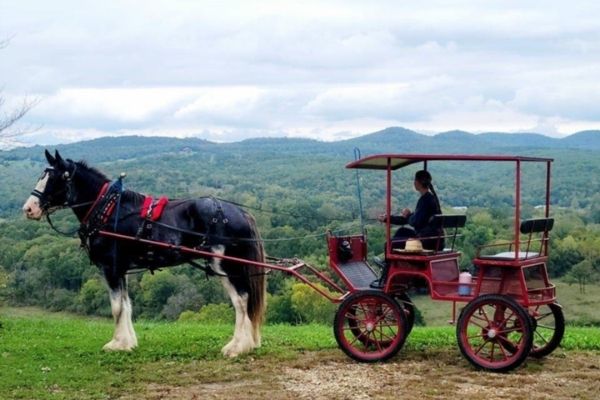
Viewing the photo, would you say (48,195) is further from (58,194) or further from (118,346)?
(118,346)

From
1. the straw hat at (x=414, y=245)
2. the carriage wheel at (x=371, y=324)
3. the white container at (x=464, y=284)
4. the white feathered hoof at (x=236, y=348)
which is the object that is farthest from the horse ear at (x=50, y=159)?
the white container at (x=464, y=284)

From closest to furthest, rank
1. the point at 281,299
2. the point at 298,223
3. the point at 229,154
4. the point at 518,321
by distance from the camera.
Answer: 1. the point at 518,321
2. the point at 298,223
3. the point at 281,299
4. the point at 229,154

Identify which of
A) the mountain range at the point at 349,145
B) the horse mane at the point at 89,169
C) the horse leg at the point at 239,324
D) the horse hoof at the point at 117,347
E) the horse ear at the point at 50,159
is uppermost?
the mountain range at the point at 349,145

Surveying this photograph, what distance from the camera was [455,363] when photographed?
9.89 metres

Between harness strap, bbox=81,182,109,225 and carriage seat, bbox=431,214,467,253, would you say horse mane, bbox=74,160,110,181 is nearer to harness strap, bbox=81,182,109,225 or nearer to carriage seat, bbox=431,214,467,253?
harness strap, bbox=81,182,109,225

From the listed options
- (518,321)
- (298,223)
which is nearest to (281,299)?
(298,223)

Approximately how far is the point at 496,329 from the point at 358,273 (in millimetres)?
2093

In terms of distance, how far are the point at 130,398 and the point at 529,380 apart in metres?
4.44

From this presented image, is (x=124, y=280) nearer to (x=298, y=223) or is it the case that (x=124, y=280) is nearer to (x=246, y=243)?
(x=246, y=243)

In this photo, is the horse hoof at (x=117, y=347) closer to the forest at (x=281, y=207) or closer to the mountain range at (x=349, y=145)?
the forest at (x=281, y=207)

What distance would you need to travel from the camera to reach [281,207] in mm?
41406

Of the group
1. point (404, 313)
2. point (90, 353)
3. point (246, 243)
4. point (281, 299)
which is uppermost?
point (246, 243)

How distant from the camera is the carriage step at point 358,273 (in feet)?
34.5

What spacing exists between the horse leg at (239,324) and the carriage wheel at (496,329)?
9.71 ft
